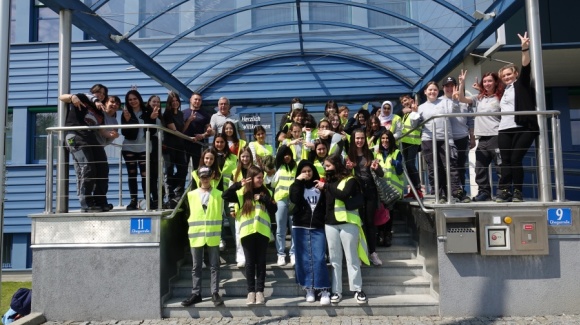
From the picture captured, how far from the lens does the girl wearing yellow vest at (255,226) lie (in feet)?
18.1

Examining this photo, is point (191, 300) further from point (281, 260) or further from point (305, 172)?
point (305, 172)

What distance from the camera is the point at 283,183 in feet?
19.9

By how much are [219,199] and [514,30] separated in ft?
24.7

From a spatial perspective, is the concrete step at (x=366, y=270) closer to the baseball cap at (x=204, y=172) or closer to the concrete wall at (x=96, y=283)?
the concrete wall at (x=96, y=283)

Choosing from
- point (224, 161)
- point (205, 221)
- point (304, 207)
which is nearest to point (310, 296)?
point (304, 207)

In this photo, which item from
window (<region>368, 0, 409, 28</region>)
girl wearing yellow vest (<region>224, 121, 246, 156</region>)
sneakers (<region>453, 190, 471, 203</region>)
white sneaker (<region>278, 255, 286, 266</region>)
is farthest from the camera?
window (<region>368, 0, 409, 28</region>)

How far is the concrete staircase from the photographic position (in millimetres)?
5477

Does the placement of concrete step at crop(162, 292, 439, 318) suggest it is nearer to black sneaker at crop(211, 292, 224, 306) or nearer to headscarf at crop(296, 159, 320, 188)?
black sneaker at crop(211, 292, 224, 306)

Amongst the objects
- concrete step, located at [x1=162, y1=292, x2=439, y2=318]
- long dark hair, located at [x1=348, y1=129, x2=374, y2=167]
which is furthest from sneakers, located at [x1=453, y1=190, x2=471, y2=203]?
concrete step, located at [x1=162, y1=292, x2=439, y2=318]

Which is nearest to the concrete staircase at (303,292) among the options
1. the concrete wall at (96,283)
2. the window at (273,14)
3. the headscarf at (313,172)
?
the concrete wall at (96,283)

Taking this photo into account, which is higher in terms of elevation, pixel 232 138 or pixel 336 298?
pixel 232 138

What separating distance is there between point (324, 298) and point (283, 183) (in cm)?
150

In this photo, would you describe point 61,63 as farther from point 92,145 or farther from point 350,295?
point 350,295

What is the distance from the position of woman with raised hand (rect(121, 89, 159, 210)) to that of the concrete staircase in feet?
3.79
